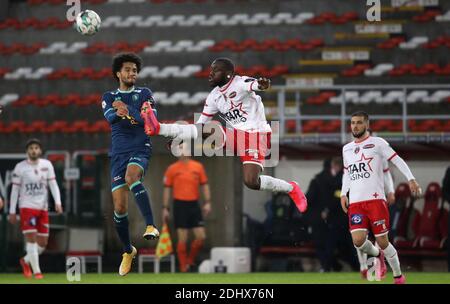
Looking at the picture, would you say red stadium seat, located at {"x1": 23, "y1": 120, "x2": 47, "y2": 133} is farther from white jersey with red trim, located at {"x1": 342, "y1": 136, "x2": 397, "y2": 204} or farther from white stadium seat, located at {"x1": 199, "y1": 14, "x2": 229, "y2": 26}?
white jersey with red trim, located at {"x1": 342, "y1": 136, "x2": 397, "y2": 204}

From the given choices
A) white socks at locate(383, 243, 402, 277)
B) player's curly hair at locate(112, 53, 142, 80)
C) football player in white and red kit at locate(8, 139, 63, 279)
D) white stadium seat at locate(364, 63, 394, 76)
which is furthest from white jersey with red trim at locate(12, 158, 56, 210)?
white stadium seat at locate(364, 63, 394, 76)

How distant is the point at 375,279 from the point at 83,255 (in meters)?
7.03

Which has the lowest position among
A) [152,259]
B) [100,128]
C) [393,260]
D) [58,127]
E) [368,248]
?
[393,260]

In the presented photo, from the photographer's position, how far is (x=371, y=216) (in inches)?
548

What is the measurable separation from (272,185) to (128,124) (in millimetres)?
2030

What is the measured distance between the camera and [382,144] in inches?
546

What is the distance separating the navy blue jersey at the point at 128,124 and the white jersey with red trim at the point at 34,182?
6.00 m

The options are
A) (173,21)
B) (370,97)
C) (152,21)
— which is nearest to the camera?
(370,97)

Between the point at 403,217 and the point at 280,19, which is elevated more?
the point at 280,19

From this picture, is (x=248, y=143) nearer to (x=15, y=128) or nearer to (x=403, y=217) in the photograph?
(x=403, y=217)

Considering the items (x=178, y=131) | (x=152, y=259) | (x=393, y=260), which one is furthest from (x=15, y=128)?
(x=178, y=131)

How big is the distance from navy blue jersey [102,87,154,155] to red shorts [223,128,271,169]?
112cm

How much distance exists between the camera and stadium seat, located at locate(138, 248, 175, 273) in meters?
20.5

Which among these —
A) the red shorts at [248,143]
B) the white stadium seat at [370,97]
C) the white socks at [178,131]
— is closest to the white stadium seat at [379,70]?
the white stadium seat at [370,97]
